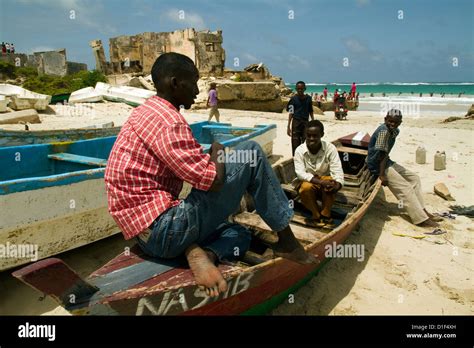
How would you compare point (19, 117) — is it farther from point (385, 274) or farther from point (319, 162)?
point (385, 274)

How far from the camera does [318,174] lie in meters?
4.71

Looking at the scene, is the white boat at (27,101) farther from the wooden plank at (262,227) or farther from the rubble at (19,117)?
the wooden plank at (262,227)

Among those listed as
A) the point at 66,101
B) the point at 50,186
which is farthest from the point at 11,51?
the point at 50,186

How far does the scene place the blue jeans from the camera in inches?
91.6

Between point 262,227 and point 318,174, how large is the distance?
134cm

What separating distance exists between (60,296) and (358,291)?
3.05 metres

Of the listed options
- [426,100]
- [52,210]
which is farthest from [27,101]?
[426,100]

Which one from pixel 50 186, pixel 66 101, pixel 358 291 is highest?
pixel 66 101

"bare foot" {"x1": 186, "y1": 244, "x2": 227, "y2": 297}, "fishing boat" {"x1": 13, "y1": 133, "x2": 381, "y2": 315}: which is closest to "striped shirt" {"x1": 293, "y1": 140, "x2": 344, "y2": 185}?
"fishing boat" {"x1": 13, "y1": 133, "x2": 381, "y2": 315}

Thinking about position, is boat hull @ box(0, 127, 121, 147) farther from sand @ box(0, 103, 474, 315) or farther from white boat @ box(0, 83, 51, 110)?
white boat @ box(0, 83, 51, 110)

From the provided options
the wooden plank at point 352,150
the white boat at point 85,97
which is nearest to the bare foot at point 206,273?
the wooden plank at point 352,150
